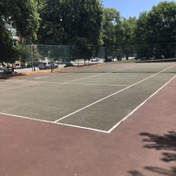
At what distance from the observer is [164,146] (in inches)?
227

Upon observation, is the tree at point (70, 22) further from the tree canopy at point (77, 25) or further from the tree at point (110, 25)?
the tree at point (110, 25)

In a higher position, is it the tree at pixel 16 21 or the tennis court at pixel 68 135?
the tree at pixel 16 21

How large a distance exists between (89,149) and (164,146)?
1667 mm

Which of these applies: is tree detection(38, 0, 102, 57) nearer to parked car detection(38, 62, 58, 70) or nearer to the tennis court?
parked car detection(38, 62, 58, 70)

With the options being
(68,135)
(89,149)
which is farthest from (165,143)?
(68,135)

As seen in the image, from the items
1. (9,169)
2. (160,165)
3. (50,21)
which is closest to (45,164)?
(9,169)

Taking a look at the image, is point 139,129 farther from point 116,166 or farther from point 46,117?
point 46,117

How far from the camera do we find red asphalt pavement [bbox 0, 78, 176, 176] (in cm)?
464

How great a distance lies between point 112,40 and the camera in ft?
241

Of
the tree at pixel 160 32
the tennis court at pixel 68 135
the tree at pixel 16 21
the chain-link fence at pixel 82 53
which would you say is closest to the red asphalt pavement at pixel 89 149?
the tennis court at pixel 68 135

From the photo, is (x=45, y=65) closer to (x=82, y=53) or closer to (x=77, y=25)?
(x=82, y=53)

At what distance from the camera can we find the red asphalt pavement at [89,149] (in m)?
4.64

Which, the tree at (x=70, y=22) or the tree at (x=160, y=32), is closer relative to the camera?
the tree at (x=70, y=22)

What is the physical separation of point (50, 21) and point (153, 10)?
953 inches
